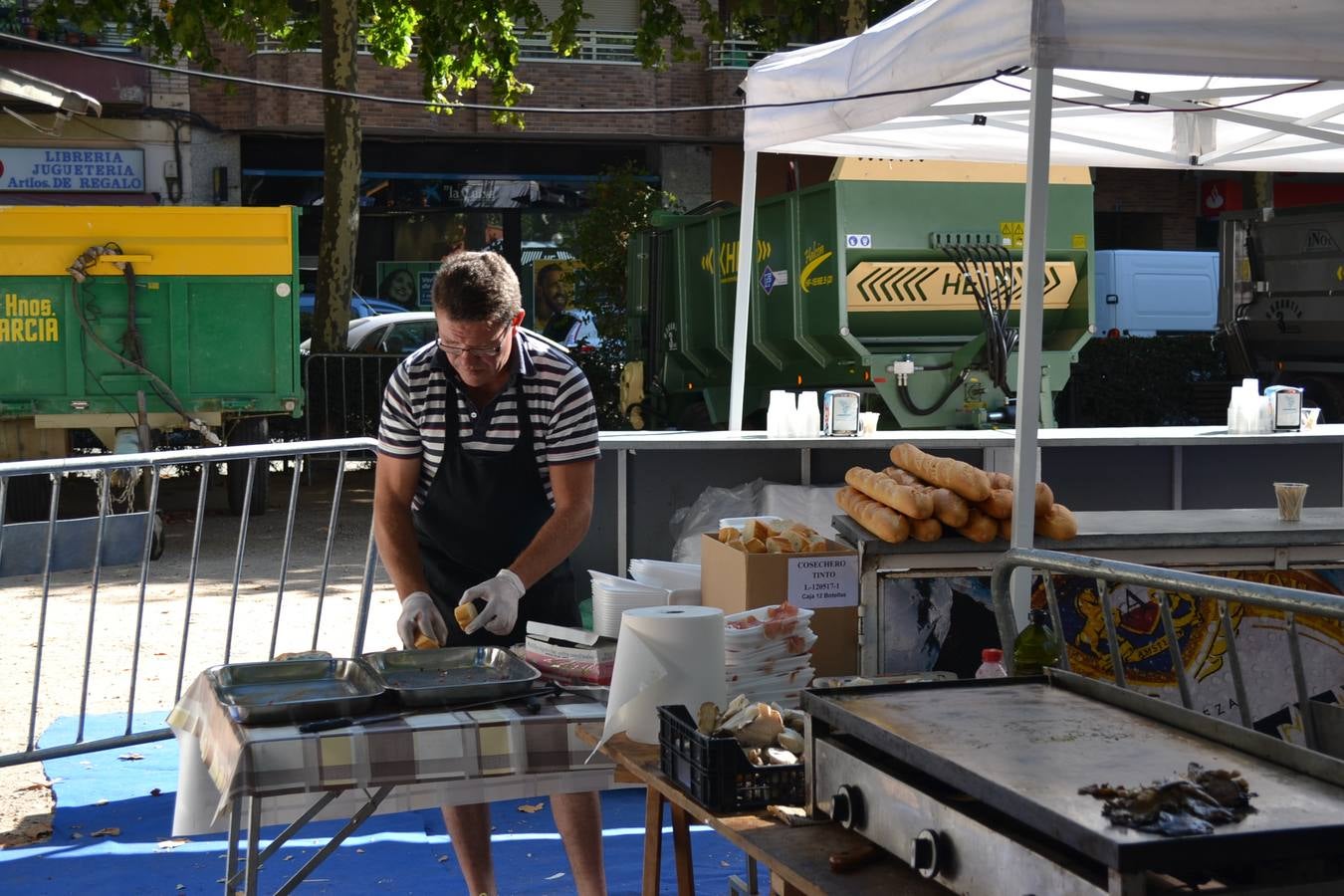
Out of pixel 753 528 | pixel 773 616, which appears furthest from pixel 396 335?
pixel 773 616

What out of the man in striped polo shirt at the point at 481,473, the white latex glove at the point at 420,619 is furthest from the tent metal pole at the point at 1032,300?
the white latex glove at the point at 420,619

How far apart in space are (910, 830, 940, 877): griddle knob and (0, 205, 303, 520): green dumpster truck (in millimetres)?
10751

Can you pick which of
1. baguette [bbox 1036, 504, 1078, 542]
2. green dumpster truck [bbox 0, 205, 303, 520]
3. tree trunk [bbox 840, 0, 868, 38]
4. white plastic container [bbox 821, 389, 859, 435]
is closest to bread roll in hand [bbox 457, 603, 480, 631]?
baguette [bbox 1036, 504, 1078, 542]

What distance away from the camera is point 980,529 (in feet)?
16.7

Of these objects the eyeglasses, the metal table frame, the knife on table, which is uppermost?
the eyeglasses

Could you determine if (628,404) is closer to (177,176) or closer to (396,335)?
(396,335)

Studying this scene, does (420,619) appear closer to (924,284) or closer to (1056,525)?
(1056,525)

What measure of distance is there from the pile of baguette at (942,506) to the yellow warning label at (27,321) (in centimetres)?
890

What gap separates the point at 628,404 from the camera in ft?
53.1

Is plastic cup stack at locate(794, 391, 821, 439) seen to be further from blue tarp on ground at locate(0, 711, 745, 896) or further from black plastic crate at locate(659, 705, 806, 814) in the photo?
black plastic crate at locate(659, 705, 806, 814)

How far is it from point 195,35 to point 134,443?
6.89 meters

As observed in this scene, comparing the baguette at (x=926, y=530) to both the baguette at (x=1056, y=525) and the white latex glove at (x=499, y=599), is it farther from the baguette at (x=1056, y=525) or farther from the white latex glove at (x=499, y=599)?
the white latex glove at (x=499, y=599)

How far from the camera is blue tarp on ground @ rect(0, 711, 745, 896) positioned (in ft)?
16.3

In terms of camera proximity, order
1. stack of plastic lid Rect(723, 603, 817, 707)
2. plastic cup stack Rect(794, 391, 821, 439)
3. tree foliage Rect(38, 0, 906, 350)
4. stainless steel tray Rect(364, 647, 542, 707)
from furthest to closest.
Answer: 1. tree foliage Rect(38, 0, 906, 350)
2. plastic cup stack Rect(794, 391, 821, 439)
3. stack of plastic lid Rect(723, 603, 817, 707)
4. stainless steel tray Rect(364, 647, 542, 707)
